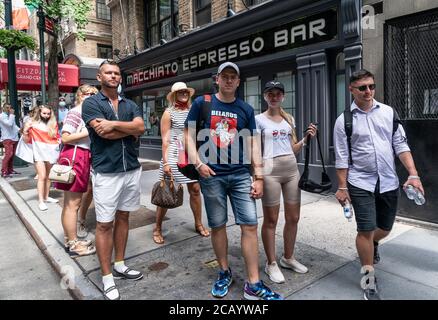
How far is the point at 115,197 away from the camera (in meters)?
3.14

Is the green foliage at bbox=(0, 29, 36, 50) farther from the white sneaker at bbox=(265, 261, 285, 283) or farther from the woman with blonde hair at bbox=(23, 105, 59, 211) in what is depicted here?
the white sneaker at bbox=(265, 261, 285, 283)

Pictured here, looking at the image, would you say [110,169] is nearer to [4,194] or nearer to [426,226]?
[426,226]

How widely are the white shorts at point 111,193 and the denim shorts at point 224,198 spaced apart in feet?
2.43

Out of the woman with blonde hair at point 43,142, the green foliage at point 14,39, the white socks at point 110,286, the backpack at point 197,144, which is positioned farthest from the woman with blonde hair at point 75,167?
the green foliage at point 14,39

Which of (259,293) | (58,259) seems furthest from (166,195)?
(259,293)

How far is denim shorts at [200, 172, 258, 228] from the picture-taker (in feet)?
9.80

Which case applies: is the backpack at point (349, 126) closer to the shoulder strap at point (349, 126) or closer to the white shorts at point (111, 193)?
the shoulder strap at point (349, 126)

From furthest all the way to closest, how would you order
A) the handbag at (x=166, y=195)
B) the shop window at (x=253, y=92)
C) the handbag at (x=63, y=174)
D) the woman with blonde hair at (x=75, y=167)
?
1. the shop window at (x=253, y=92)
2. the handbag at (x=166, y=195)
3. the woman with blonde hair at (x=75, y=167)
4. the handbag at (x=63, y=174)

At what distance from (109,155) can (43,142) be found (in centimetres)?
390

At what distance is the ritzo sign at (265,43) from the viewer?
6.61 m
